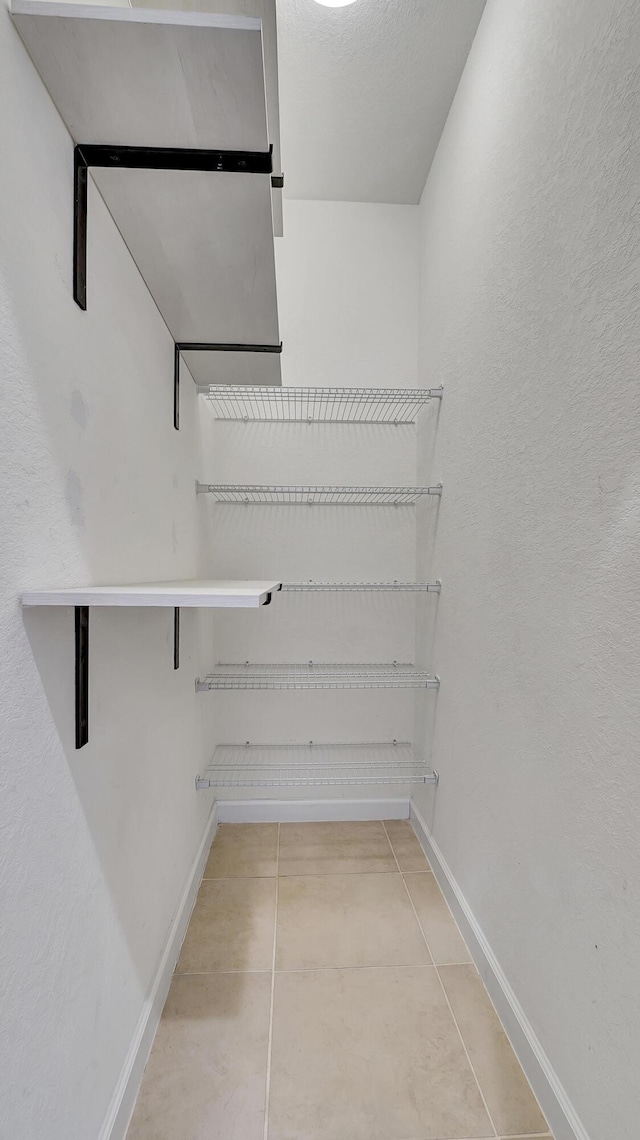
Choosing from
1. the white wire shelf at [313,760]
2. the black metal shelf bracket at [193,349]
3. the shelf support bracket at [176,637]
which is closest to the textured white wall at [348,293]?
the black metal shelf bracket at [193,349]

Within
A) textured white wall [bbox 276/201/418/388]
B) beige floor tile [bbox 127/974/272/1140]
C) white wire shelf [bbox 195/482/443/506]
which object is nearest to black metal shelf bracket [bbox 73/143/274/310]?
white wire shelf [bbox 195/482/443/506]

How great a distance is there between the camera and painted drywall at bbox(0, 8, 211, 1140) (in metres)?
0.66

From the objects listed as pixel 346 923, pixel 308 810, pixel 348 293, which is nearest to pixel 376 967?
pixel 346 923

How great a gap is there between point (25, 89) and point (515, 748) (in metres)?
1.48

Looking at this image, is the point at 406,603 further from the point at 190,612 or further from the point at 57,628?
the point at 57,628

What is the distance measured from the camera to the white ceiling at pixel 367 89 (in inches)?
58.5

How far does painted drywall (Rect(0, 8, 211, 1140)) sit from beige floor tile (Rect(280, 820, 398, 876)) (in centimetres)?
75

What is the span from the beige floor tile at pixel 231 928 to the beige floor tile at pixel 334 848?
0.16 meters

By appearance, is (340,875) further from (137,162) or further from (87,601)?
(137,162)

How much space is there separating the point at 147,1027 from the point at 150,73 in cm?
178

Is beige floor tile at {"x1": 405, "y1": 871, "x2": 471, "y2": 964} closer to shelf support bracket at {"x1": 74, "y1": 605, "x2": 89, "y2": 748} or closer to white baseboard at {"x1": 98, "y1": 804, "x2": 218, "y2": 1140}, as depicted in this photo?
white baseboard at {"x1": 98, "y1": 804, "x2": 218, "y2": 1140}

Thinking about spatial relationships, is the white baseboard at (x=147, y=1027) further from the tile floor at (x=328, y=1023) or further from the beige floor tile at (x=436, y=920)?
the beige floor tile at (x=436, y=920)

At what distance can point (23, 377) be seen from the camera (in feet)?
2.27

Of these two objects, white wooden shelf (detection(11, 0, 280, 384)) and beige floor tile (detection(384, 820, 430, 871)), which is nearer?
white wooden shelf (detection(11, 0, 280, 384))
